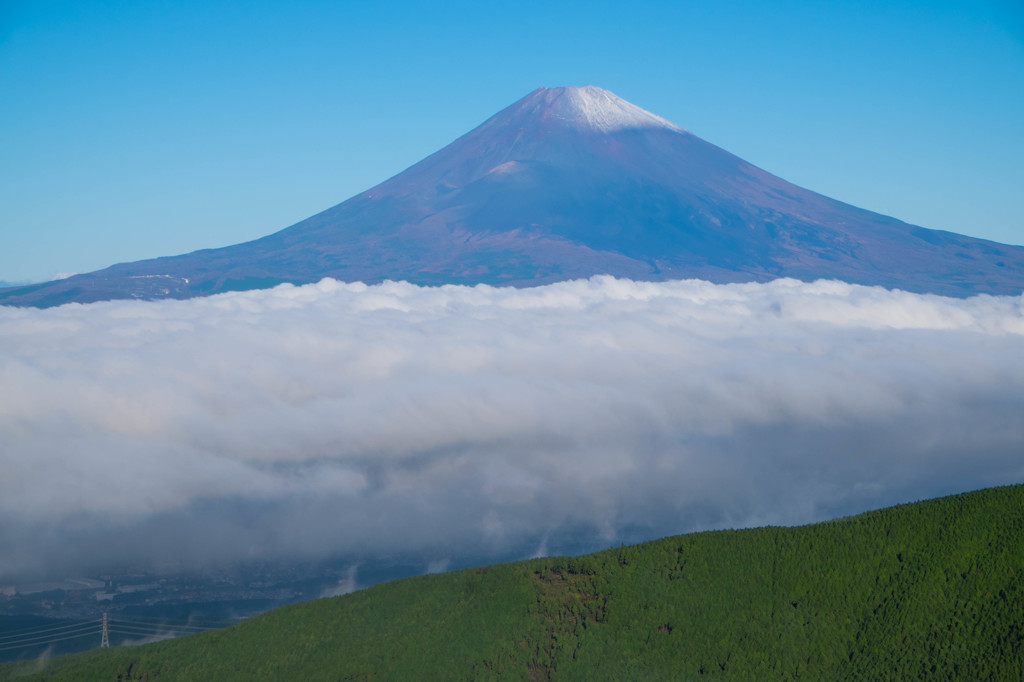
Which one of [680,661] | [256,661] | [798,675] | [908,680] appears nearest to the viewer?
[908,680]

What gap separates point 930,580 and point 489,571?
40088mm

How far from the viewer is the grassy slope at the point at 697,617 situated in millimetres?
61031

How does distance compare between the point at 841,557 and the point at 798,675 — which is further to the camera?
the point at 841,557

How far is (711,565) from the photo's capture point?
76500mm

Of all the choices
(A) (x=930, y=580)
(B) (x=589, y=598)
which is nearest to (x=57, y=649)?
(B) (x=589, y=598)

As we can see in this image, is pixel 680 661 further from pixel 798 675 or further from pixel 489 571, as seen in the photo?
pixel 489 571

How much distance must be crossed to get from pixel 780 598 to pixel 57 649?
550ft

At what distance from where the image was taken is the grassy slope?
61031 millimetres

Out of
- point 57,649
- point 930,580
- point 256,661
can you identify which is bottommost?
point 57,649

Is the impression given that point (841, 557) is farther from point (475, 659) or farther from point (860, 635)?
point (475, 659)

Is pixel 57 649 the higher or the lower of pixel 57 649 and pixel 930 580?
the lower

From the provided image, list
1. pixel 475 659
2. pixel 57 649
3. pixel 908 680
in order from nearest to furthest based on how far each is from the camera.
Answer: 1. pixel 908 680
2. pixel 475 659
3. pixel 57 649

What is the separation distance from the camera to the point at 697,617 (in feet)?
236

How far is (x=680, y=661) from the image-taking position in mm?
68250
